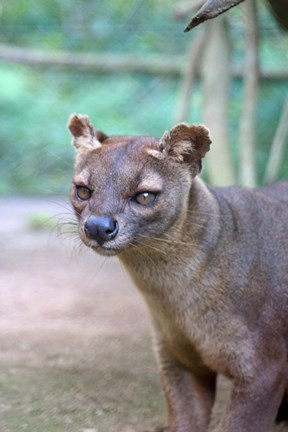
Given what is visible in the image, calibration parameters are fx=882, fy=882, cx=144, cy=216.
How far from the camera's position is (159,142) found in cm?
386

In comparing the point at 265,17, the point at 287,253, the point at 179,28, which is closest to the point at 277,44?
the point at 265,17

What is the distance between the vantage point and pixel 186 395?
4.16 m

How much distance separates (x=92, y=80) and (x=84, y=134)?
555cm

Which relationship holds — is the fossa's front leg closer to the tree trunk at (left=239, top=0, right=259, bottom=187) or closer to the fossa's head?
the fossa's head

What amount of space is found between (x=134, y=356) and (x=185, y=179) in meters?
1.65

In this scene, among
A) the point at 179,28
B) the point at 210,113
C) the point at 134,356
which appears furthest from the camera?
the point at 179,28

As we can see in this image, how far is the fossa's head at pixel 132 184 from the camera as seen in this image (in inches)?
139

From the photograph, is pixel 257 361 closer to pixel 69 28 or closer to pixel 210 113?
pixel 210 113

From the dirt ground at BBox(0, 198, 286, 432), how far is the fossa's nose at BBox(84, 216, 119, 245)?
1.69ft

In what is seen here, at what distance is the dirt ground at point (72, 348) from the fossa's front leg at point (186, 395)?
19 centimetres

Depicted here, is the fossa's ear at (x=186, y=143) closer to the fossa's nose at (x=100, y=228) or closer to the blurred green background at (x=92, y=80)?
the fossa's nose at (x=100, y=228)

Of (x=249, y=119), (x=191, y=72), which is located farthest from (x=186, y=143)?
(x=191, y=72)

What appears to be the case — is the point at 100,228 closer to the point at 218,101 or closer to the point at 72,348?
the point at 72,348

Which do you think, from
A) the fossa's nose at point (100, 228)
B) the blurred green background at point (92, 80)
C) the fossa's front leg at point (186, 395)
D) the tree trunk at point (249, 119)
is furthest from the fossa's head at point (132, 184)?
the blurred green background at point (92, 80)
